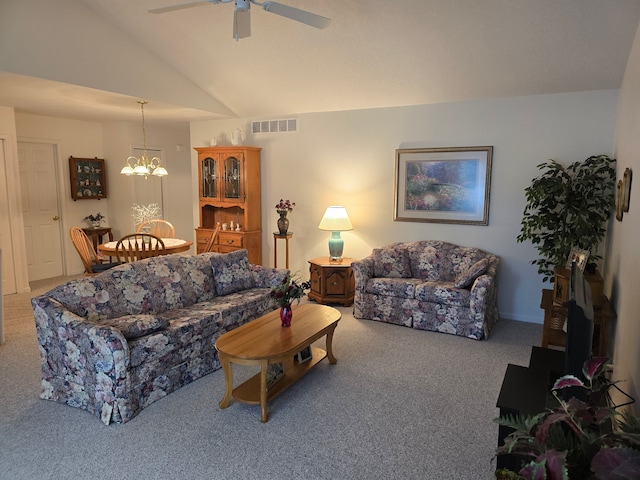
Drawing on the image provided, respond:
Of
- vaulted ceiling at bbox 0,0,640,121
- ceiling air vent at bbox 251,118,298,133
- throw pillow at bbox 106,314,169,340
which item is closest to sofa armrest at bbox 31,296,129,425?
throw pillow at bbox 106,314,169,340

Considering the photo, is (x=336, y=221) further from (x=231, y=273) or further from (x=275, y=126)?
(x=275, y=126)

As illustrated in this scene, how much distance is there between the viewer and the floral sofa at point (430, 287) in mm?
4309

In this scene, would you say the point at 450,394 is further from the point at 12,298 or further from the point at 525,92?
the point at 12,298

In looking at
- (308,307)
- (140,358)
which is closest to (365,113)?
(308,307)

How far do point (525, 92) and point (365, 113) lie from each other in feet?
6.03

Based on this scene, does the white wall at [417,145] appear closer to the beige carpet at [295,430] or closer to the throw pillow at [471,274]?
the throw pillow at [471,274]

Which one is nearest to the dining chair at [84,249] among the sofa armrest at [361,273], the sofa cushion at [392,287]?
the sofa armrest at [361,273]

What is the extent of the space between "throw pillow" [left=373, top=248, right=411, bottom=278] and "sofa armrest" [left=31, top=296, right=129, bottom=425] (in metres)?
3.02

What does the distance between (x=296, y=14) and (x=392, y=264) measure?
2.98 meters

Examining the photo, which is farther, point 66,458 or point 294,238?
point 294,238

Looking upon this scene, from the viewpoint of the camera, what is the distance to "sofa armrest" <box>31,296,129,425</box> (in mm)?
2729

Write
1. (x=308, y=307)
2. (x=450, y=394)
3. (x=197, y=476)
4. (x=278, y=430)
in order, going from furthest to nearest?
(x=308, y=307) → (x=450, y=394) → (x=278, y=430) → (x=197, y=476)

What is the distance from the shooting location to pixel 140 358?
9.51 feet

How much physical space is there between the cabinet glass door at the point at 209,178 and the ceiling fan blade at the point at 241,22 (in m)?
3.37
